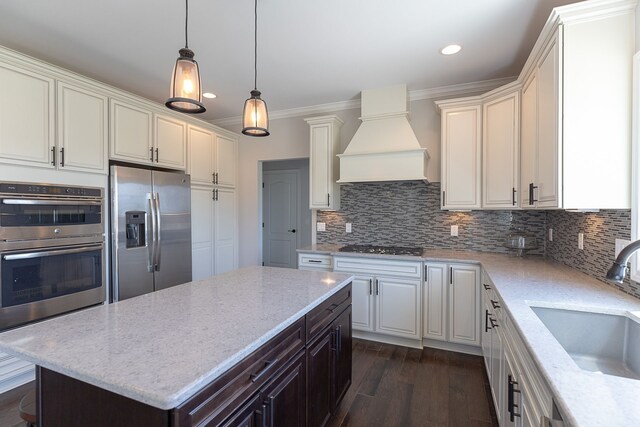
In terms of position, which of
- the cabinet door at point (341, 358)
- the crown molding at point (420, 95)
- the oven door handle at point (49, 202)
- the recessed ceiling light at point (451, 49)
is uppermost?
the recessed ceiling light at point (451, 49)

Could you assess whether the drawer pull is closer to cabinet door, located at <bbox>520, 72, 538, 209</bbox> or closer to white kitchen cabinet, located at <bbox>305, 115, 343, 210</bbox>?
cabinet door, located at <bbox>520, 72, 538, 209</bbox>

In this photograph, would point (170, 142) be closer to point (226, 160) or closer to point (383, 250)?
point (226, 160)

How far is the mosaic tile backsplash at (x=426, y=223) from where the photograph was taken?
2.66 meters

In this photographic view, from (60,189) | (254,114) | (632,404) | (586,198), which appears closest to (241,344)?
(632,404)

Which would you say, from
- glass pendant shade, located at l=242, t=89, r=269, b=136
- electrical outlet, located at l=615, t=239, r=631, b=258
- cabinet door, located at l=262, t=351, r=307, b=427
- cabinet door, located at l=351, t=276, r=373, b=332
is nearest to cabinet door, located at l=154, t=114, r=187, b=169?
glass pendant shade, located at l=242, t=89, r=269, b=136

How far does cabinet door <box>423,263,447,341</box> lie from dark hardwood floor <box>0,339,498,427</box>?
8.2 inches

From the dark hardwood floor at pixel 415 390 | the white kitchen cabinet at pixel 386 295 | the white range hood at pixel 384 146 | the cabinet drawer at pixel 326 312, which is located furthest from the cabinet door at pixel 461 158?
the cabinet drawer at pixel 326 312

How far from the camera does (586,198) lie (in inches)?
63.5

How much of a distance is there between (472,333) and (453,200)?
1.24 meters

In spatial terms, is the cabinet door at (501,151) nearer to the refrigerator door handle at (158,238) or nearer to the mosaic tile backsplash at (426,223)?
the mosaic tile backsplash at (426,223)

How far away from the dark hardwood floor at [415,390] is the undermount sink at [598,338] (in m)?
0.91

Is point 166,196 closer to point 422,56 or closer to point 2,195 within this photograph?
point 2,195

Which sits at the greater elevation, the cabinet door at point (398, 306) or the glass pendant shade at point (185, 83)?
the glass pendant shade at point (185, 83)

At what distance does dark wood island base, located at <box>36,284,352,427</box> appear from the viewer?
0.86m
